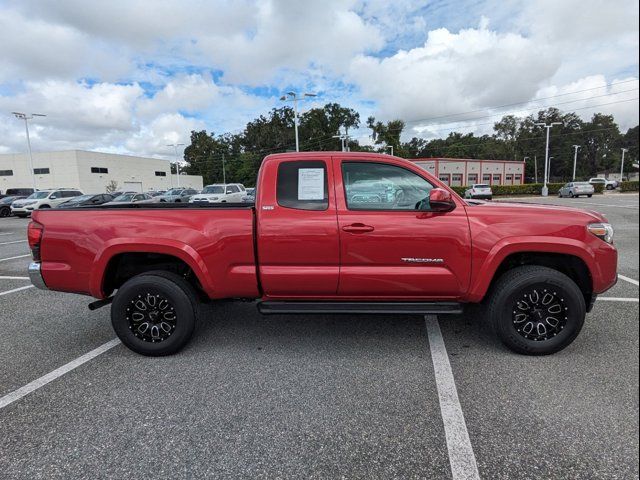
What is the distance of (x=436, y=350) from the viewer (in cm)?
363

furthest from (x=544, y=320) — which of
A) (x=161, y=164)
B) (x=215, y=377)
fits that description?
(x=161, y=164)

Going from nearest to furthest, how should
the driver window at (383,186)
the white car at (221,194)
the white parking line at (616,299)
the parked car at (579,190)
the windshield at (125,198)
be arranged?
the driver window at (383,186) < the white parking line at (616,299) < the white car at (221,194) < the windshield at (125,198) < the parked car at (579,190)

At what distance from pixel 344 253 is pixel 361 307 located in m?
0.52

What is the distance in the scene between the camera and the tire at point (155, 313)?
3514mm

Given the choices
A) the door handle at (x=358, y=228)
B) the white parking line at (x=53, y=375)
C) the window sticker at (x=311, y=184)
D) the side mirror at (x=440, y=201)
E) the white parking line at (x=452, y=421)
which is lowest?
the white parking line at (x=452, y=421)

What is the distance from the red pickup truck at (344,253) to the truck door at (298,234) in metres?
0.01

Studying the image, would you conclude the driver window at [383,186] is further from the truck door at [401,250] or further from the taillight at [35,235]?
the taillight at [35,235]

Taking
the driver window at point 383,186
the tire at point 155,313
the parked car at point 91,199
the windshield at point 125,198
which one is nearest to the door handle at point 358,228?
the driver window at point 383,186

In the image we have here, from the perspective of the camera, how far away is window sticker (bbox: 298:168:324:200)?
11.5 feet

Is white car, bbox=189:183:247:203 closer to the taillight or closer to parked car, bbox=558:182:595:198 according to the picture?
the taillight

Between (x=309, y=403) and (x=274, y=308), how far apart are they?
0.95 meters

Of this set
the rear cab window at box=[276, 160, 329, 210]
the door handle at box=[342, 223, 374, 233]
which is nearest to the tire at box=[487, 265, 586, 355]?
the door handle at box=[342, 223, 374, 233]

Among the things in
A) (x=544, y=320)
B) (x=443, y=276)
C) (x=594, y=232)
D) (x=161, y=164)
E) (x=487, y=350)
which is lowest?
(x=487, y=350)

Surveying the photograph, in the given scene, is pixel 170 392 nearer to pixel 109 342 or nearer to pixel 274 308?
pixel 274 308
